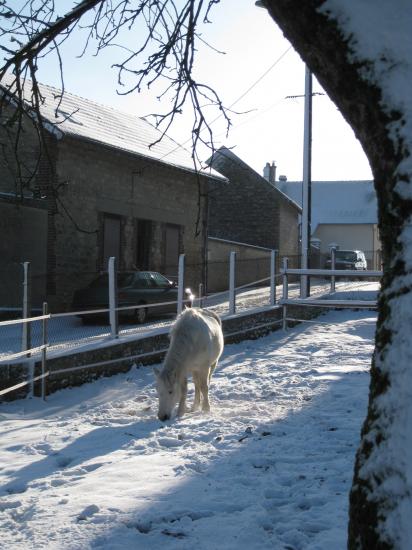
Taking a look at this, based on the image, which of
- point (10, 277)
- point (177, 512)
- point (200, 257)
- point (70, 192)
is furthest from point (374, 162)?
point (200, 257)

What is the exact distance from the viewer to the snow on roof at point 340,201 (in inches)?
1996

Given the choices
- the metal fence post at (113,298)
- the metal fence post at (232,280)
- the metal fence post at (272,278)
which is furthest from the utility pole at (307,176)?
the metal fence post at (113,298)

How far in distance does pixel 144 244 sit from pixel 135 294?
19.6 ft

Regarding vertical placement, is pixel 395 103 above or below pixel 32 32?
below

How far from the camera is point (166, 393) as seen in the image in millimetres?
7934

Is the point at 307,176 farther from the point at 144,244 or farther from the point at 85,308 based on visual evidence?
the point at 85,308

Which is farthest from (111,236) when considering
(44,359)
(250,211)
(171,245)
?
(250,211)

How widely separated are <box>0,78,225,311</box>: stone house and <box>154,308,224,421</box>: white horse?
6.38 m

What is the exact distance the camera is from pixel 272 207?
3516cm

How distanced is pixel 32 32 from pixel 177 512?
373 cm

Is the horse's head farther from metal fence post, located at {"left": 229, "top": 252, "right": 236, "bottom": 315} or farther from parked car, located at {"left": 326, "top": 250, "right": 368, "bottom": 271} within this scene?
parked car, located at {"left": 326, "top": 250, "right": 368, "bottom": 271}

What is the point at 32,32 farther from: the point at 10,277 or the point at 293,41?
the point at 10,277

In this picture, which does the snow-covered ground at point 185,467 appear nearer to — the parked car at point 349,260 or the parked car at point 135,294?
the parked car at point 135,294

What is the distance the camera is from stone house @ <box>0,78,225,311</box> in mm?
18203
